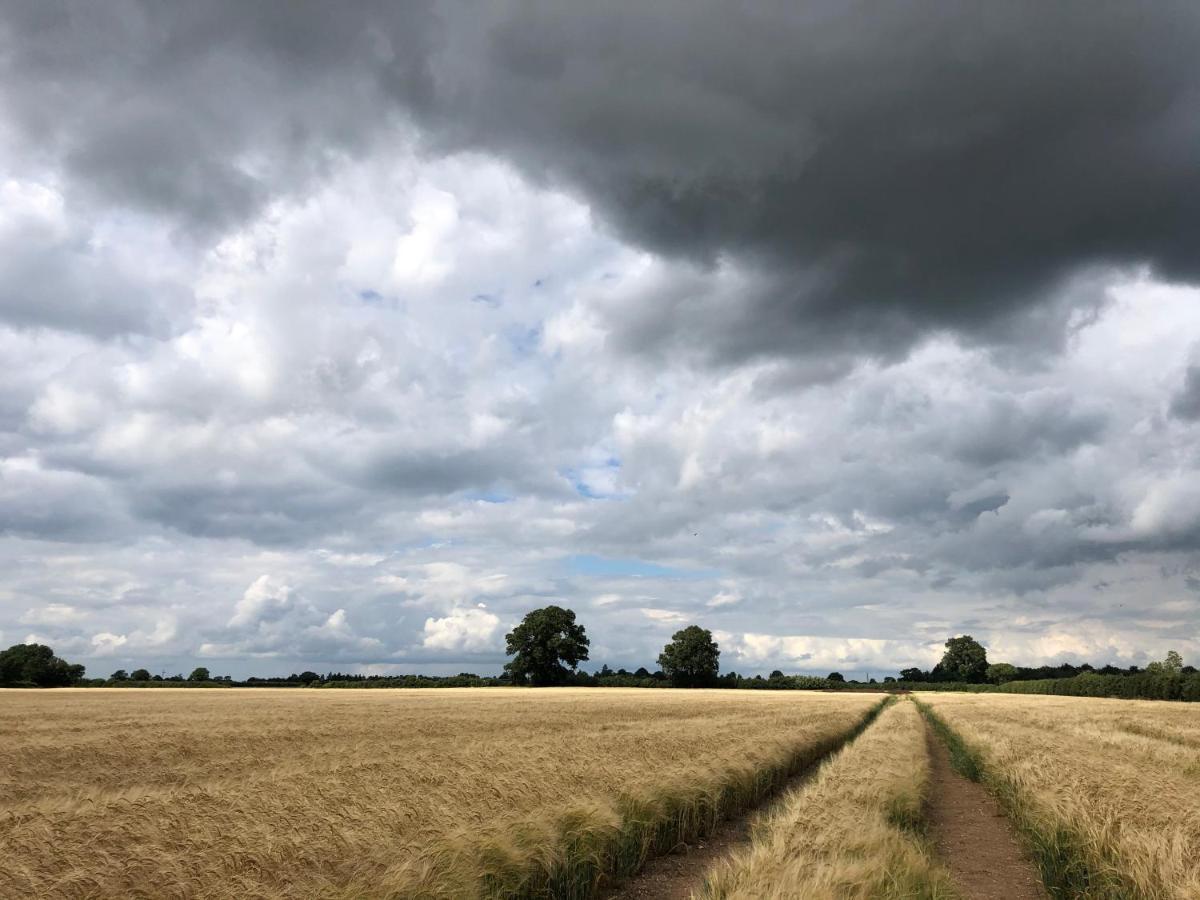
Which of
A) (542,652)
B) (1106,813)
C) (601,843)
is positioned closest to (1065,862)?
(1106,813)

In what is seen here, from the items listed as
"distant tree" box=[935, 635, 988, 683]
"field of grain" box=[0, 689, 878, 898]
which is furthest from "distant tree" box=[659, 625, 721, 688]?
"field of grain" box=[0, 689, 878, 898]

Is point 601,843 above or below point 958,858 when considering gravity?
above

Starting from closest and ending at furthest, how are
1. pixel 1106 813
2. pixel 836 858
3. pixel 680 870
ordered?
pixel 836 858
pixel 1106 813
pixel 680 870

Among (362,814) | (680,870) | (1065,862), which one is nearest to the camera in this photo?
(362,814)

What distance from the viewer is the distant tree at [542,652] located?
383 feet

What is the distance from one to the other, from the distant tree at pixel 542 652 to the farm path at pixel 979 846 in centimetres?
10076

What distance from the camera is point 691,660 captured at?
130 m

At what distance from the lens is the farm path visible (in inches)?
403

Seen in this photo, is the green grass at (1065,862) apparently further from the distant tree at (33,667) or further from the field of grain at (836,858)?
the distant tree at (33,667)

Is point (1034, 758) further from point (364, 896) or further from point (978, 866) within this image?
point (364, 896)

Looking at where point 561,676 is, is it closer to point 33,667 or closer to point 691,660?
point 691,660

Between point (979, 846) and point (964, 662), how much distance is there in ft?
669

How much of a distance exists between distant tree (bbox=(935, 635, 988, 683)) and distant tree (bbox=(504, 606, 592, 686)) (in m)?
122

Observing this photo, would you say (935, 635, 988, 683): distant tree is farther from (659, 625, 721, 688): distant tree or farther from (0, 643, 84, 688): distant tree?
(0, 643, 84, 688): distant tree
